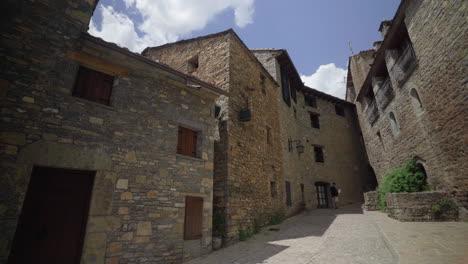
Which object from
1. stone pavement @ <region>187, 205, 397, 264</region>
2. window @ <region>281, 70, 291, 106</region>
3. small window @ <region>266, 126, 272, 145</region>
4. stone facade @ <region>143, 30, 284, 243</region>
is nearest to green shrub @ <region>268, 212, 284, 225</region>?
stone facade @ <region>143, 30, 284, 243</region>

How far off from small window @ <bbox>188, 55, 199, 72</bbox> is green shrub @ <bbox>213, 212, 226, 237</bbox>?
656 cm

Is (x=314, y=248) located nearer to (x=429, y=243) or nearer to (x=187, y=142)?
(x=429, y=243)

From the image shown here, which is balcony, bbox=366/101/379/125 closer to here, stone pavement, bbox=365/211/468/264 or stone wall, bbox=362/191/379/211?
stone wall, bbox=362/191/379/211

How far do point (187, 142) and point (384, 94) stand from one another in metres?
10.8

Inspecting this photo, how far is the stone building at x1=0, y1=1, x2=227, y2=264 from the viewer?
3.71m

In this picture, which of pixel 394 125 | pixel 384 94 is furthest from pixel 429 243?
pixel 384 94

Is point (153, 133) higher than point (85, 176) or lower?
higher

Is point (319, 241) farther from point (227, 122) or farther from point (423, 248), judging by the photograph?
point (227, 122)

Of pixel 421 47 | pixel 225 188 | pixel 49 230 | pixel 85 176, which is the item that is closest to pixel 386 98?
pixel 421 47

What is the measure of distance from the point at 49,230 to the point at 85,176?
1.05 meters

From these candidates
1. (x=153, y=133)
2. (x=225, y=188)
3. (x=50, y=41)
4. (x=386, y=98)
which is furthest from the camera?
(x=386, y=98)

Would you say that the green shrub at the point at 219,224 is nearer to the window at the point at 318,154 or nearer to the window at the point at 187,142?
the window at the point at 187,142

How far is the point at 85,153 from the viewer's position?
4.27 metres

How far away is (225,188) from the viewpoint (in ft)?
22.1
